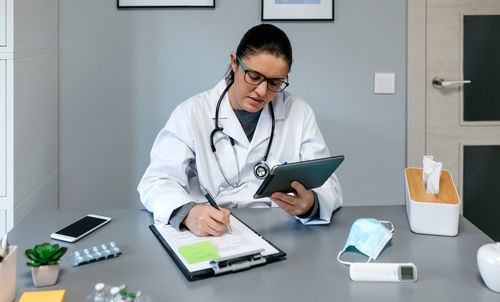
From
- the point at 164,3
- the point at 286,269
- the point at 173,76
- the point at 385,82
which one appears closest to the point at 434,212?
the point at 286,269

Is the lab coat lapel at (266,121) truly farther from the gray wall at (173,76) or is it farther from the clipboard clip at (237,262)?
the gray wall at (173,76)

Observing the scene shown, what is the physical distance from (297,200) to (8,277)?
74 cm

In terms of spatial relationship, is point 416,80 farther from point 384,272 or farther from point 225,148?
point 384,272

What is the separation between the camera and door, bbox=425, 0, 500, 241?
2.46 m

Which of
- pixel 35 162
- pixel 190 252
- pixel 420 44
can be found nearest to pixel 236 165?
pixel 190 252

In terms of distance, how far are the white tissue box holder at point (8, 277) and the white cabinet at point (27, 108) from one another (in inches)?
36.5

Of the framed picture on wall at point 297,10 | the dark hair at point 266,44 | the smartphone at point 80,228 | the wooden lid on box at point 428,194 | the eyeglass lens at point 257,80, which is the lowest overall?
the smartphone at point 80,228

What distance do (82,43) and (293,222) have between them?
1527 mm

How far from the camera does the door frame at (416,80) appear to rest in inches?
95.7

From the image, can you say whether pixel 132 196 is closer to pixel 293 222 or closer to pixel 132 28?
pixel 132 28

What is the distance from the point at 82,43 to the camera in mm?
2379

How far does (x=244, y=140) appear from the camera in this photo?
1644 millimetres

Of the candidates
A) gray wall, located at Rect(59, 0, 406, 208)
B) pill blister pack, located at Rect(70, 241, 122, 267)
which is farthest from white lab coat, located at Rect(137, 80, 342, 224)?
gray wall, located at Rect(59, 0, 406, 208)

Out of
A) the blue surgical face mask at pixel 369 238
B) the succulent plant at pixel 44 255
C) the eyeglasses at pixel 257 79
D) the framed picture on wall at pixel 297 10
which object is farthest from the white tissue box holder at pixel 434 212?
the framed picture on wall at pixel 297 10
